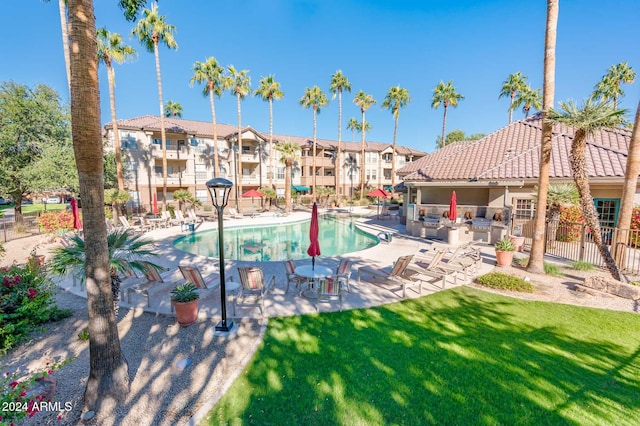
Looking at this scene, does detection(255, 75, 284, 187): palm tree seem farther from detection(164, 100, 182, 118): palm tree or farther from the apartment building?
detection(164, 100, 182, 118): palm tree

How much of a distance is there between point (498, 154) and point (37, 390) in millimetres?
23478

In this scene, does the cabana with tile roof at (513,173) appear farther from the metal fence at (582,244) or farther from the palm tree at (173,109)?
the palm tree at (173,109)

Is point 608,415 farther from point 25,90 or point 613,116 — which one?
point 25,90

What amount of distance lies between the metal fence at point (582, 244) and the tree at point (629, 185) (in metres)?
0.08

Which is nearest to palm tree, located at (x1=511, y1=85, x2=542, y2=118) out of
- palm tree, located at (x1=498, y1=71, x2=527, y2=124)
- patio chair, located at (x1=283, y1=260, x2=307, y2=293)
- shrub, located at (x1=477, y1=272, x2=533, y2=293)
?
palm tree, located at (x1=498, y1=71, x2=527, y2=124)

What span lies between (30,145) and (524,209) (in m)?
33.6

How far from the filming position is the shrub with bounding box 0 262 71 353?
602 cm

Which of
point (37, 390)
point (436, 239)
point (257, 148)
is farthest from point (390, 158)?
point (37, 390)

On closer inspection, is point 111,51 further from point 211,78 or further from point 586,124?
point 586,124

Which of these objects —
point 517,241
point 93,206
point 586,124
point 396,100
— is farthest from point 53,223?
point 396,100

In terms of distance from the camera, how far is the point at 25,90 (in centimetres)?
2122

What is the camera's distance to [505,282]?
9.46m

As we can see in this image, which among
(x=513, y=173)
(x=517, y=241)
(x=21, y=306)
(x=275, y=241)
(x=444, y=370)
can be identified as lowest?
(x=275, y=241)

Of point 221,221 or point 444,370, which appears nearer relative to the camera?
point 444,370
